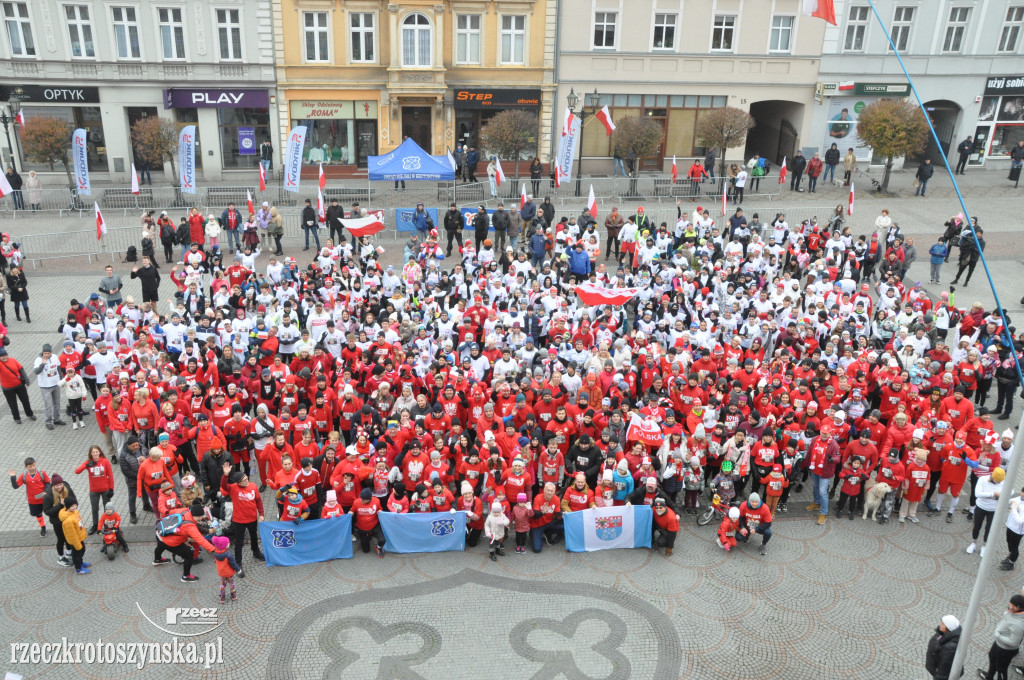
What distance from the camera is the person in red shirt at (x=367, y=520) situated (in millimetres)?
11547

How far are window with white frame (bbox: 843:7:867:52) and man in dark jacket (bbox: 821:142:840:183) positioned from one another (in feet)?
14.4

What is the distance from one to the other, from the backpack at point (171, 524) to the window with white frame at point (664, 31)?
29.5m

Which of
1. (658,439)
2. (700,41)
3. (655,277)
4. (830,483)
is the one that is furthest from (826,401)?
(700,41)

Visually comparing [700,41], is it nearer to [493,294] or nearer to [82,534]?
[493,294]

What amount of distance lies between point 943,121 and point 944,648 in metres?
34.4

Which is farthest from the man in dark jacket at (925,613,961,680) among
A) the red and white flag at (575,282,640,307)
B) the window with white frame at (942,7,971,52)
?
the window with white frame at (942,7,971,52)

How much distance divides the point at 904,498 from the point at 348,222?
15.3m

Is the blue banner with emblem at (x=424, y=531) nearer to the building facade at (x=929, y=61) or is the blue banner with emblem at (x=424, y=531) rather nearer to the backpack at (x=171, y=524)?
the backpack at (x=171, y=524)

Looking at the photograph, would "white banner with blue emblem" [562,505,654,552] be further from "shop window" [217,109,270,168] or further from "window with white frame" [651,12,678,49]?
"shop window" [217,109,270,168]

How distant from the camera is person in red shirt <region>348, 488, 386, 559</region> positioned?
37.9 ft

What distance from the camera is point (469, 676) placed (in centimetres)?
965

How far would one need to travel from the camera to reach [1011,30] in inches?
1358

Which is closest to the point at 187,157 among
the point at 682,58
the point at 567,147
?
the point at 567,147

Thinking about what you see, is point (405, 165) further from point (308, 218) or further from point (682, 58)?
point (682, 58)
